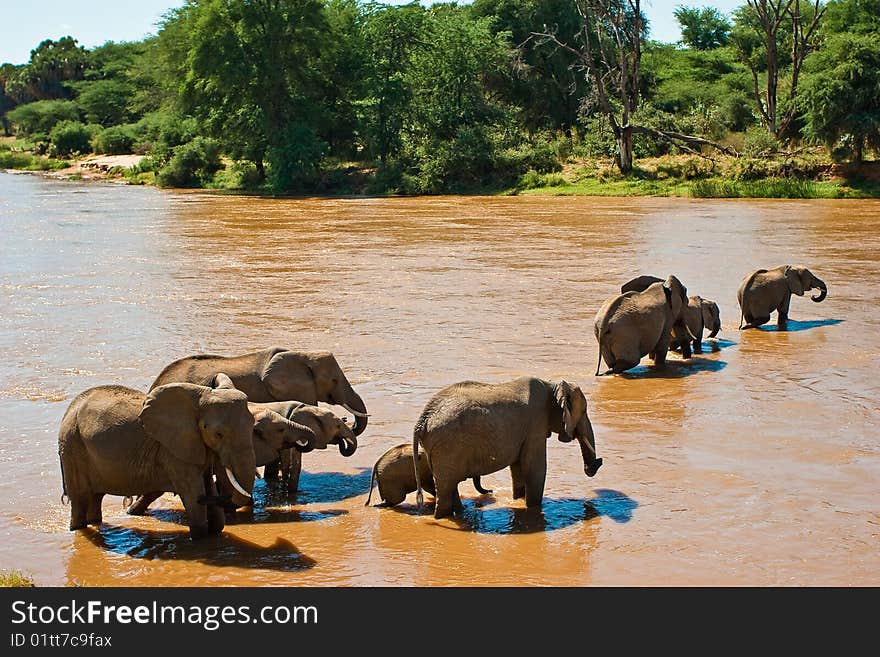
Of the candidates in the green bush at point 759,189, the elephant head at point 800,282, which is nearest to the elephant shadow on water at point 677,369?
the elephant head at point 800,282

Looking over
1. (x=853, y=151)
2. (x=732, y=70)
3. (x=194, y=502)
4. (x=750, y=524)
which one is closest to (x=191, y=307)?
(x=194, y=502)

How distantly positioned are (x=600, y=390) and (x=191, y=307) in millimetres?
8398

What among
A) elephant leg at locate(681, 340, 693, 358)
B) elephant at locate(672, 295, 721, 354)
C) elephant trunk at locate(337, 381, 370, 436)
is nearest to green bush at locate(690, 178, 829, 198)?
elephant at locate(672, 295, 721, 354)

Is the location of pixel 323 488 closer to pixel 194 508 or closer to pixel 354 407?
pixel 354 407

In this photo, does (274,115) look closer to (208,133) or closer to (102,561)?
(208,133)

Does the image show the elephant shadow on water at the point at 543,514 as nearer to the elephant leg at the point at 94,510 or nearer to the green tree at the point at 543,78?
the elephant leg at the point at 94,510

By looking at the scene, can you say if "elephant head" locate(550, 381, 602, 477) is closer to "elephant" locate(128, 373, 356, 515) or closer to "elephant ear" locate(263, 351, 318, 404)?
"elephant" locate(128, 373, 356, 515)

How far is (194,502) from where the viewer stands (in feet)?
25.2

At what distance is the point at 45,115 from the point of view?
293 ft

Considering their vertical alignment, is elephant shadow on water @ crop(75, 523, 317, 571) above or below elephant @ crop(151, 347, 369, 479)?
below

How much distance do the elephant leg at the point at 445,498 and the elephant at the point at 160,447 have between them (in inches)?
53.0

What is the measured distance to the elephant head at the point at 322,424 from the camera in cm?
841

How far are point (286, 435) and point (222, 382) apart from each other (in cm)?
67

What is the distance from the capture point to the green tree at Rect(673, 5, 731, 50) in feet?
228
